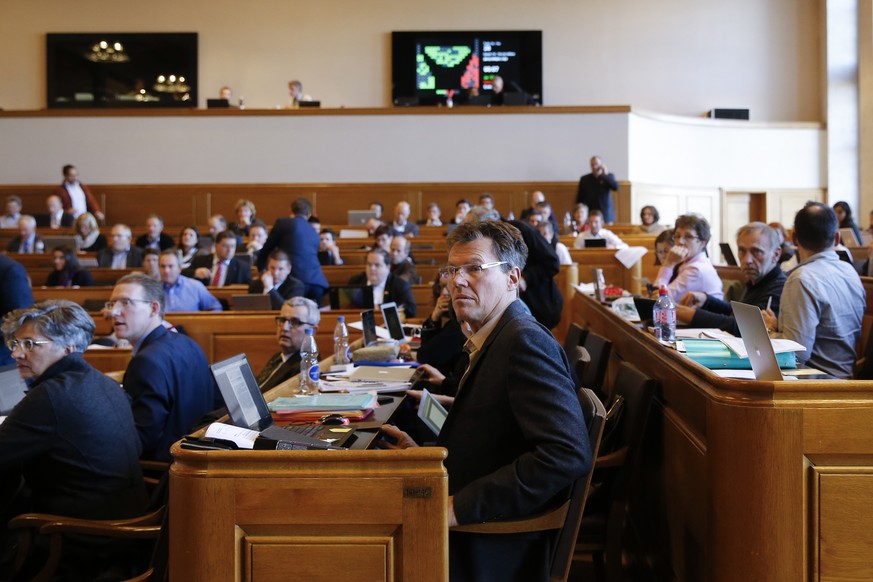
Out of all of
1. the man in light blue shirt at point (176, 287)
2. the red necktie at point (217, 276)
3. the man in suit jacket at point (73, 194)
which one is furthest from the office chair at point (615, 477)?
the man in suit jacket at point (73, 194)

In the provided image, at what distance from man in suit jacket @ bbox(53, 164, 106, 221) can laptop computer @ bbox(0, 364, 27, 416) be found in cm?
835

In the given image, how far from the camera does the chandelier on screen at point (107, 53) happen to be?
1302 centimetres

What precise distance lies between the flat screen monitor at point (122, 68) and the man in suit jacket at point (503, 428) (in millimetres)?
12173

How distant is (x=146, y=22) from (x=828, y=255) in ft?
41.5

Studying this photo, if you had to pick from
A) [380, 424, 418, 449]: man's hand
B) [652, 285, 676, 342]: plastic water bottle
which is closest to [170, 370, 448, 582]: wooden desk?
[380, 424, 418, 449]: man's hand

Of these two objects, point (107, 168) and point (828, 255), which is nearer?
point (828, 255)

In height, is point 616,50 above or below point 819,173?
above

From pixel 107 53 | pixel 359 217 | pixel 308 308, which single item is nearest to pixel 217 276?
pixel 359 217

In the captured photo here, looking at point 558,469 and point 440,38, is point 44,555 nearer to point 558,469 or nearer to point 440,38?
point 558,469

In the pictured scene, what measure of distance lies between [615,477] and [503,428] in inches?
26.5

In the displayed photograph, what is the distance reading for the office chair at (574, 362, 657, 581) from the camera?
2324mm

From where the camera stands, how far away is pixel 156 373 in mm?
3119

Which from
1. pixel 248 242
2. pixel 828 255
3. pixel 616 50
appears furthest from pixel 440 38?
pixel 828 255

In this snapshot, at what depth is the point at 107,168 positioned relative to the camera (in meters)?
11.6
